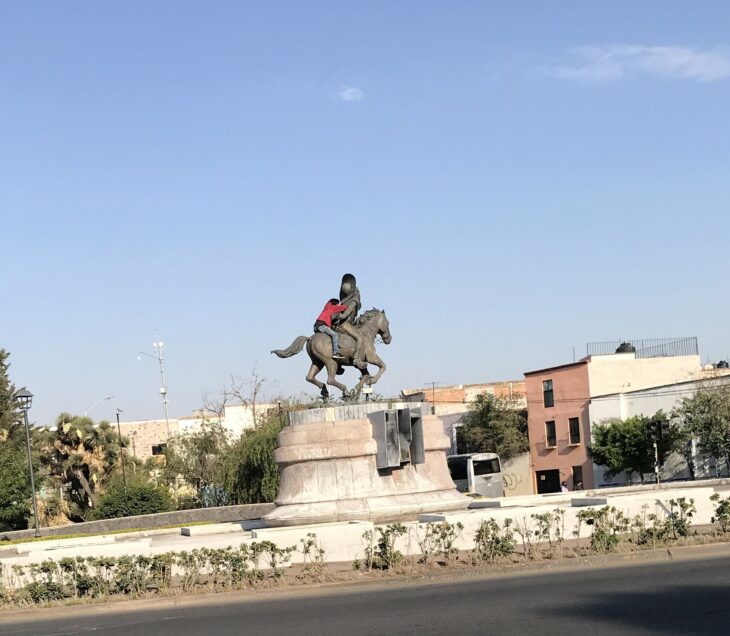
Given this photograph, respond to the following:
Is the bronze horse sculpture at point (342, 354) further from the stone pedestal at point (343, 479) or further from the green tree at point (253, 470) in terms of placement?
the green tree at point (253, 470)

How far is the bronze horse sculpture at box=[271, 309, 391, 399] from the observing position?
21.9 m

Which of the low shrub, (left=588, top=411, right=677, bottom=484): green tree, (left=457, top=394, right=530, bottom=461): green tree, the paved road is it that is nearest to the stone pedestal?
the low shrub

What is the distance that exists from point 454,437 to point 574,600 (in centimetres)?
5559

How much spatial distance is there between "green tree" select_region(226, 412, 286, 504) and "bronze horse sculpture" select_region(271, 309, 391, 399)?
20.3 meters

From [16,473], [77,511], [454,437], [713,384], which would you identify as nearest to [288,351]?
[16,473]

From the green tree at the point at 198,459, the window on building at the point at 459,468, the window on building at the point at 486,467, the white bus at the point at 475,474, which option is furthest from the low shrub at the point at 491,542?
the green tree at the point at 198,459

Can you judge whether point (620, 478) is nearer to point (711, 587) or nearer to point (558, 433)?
point (558, 433)

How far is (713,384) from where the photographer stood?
168ft

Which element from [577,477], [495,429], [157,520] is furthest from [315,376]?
[495,429]

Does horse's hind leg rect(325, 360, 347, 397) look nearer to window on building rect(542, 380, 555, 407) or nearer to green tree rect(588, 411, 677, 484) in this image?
green tree rect(588, 411, 677, 484)

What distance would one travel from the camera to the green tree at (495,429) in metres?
63.2

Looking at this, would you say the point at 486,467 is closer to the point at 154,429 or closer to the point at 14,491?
the point at 14,491

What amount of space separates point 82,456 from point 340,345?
98.0 ft

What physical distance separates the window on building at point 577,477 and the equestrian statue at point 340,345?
122 ft
